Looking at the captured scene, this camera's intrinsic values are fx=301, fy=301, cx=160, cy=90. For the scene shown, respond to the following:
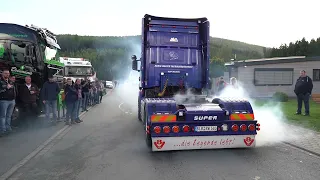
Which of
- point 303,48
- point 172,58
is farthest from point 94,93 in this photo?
point 303,48

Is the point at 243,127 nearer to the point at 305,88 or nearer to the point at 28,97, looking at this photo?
the point at 28,97

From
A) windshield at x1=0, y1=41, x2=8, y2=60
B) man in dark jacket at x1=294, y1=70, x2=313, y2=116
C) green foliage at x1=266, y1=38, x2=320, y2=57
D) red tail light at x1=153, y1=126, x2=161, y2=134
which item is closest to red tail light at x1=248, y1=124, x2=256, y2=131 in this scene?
red tail light at x1=153, y1=126, x2=161, y2=134

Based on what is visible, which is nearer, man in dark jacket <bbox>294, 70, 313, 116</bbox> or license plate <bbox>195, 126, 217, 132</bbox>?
license plate <bbox>195, 126, 217, 132</bbox>

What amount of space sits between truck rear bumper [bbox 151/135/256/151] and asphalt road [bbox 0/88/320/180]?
19 cm

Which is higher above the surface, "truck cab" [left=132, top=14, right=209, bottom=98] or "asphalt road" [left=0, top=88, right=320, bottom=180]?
"truck cab" [left=132, top=14, right=209, bottom=98]

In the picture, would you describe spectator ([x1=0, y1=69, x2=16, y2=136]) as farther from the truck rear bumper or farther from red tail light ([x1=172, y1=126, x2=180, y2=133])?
red tail light ([x1=172, y1=126, x2=180, y2=133])

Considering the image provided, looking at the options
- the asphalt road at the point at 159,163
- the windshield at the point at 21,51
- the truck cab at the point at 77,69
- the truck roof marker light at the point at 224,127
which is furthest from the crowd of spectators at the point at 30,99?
the truck cab at the point at 77,69

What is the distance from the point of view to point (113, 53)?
102500mm

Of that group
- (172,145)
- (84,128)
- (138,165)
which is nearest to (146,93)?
(84,128)

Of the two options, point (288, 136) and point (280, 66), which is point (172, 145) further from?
point (280, 66)

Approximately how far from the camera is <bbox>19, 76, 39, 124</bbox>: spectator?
966 centimetres

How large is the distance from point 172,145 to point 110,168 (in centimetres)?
143

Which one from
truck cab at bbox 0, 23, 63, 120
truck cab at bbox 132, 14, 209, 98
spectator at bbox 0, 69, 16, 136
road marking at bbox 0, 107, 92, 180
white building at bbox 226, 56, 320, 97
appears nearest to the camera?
road marking at bbox 0, 107, 92, 180

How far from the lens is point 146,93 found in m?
9.38
